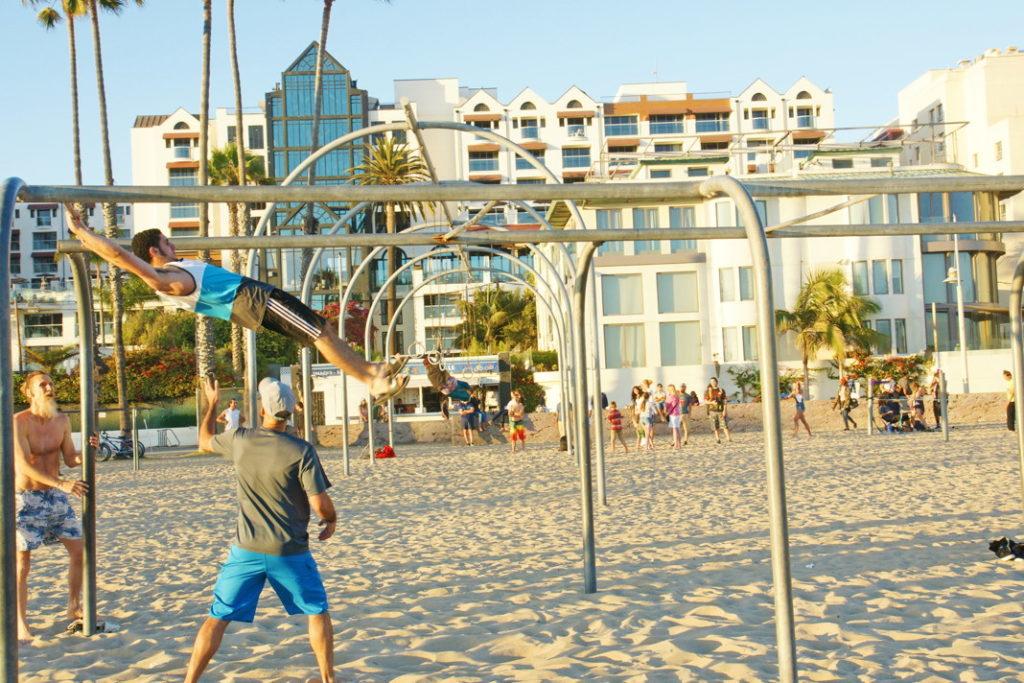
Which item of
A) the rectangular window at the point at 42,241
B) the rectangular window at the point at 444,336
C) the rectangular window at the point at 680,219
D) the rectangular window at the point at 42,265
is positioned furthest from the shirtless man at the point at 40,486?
the rectangular window at the point at 42,241

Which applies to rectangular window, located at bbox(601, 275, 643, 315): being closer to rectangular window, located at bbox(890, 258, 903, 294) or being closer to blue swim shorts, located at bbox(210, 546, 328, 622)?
rectangular window, located at bbox(890, 258, 903, 294)

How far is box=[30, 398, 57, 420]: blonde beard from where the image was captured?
6570mm

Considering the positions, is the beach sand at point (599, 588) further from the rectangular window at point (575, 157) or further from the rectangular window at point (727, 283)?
the rectangular window at point (575, 157)

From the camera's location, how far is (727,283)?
41469 millimetres

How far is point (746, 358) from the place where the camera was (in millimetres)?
41344

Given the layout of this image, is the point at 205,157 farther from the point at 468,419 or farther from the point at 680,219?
the point at 680,219

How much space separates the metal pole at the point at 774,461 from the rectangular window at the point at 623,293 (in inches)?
1463

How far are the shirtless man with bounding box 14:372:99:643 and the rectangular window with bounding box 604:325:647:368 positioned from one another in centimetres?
3548

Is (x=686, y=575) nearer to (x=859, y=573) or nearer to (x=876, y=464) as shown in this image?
(x=859, y=573)

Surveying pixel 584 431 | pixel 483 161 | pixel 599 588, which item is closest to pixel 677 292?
pixel 483 161

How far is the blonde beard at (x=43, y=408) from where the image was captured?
6.57m

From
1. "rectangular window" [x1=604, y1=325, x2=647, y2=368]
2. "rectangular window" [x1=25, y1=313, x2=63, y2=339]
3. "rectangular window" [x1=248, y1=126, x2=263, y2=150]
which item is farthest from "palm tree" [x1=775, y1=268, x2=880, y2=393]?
"rectangular window" [x1=248, y1=126, x2=263, y2=150]

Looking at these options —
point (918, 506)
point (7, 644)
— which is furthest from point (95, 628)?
point (918, 506)

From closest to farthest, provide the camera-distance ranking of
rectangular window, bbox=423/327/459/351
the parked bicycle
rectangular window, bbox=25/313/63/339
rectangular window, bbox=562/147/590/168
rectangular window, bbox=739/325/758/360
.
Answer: the parked bicycle
rectangular window, bbox=739/325/758/360
rectangular window, bbox=423/327/459/351
rectangular window, bbox=25/313/63/339
rectangular window, bbox=562/147/590/168
